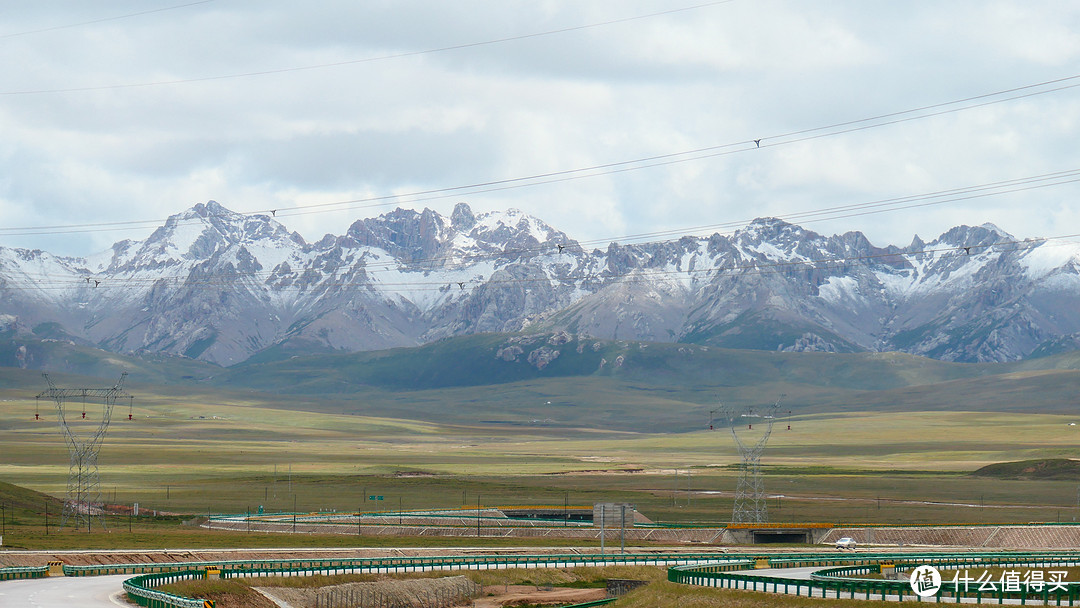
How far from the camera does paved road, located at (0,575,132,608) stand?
199 feet

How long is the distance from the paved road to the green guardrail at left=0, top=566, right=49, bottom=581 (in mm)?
1507

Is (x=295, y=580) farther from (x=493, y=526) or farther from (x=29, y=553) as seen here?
(x=493, y=526)

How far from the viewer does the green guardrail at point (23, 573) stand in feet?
254

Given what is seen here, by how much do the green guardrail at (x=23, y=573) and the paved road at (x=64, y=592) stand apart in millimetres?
1507

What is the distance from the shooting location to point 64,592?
2643 inches

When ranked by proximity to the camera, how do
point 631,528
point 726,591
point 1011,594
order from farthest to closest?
point 631,528 → point 726,591 → point 1011,594

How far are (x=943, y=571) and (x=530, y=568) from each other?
2604 centimetres

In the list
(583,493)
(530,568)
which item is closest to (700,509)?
(583,493)

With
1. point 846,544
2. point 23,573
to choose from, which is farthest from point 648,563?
point 23,573

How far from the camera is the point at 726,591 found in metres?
62.2

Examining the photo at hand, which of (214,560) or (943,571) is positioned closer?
(943,571)

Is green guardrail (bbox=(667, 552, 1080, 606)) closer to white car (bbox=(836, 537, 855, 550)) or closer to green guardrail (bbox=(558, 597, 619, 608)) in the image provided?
green guardrail (bbox=(558, 597, 619, 608))

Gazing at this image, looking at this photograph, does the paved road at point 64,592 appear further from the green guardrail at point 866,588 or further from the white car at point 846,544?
the white car at point 846,544

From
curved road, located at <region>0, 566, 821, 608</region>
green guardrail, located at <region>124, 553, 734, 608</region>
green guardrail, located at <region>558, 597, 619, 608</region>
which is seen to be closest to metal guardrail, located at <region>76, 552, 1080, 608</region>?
green guardrail, located at <region>124, 553, 734, 608</region>
